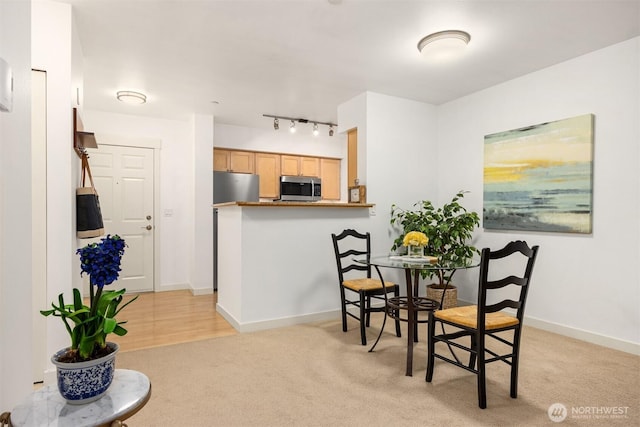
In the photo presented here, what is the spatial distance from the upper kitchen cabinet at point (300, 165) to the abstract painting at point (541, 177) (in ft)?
10.4

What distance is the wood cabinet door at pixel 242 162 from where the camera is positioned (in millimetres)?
5805

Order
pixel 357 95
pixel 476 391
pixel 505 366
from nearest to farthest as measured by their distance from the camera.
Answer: pixel 476 391 < pixel 505 366 < pixel 357 95

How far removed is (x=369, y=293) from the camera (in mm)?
3166

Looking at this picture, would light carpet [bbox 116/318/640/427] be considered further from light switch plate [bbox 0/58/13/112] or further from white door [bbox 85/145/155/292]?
white door [bbox 85/145/155/292]

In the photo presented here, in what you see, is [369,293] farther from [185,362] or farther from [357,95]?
[357,95]

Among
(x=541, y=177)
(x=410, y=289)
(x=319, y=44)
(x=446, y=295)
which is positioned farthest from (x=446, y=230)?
(x=319, y=44)

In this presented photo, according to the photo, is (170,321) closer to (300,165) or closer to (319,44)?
(319,44)

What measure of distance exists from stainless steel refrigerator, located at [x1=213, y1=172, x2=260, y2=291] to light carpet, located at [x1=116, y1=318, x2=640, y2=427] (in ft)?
7.46

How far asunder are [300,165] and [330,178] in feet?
2.13

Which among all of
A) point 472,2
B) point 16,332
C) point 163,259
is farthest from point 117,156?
point 472,2

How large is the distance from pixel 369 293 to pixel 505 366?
1134 millimetres

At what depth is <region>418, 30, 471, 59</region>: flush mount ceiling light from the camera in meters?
2.78

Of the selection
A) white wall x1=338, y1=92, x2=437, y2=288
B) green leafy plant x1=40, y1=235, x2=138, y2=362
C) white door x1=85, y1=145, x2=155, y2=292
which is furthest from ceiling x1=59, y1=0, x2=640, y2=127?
green leafy plant x1=40, y1=235, x2=138, y2=362

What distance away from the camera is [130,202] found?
5160 mm
